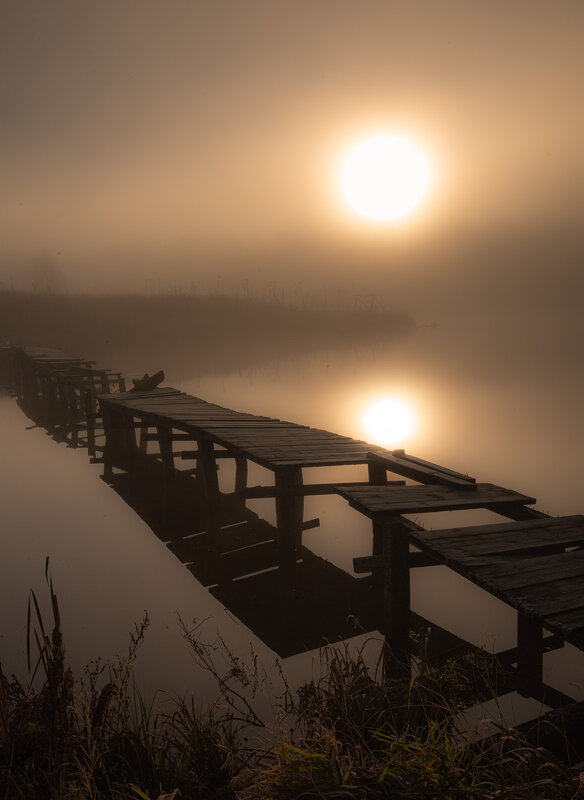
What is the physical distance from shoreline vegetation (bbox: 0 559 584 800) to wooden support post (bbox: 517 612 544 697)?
47 centimetres

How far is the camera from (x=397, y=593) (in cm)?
479

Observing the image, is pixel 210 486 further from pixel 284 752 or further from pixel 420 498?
pixel 284 752

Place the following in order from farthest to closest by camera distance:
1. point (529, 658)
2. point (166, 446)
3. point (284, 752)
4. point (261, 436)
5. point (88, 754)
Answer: point (166, 446)
point (261, 436)
point (529, 658)
point (88, 754)
point (284, 752)

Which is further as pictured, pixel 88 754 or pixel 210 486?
pixel 210 486

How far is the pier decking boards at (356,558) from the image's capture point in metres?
3.77

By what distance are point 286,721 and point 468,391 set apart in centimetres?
2763

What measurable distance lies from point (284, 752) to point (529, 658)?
264cm

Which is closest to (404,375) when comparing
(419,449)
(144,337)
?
(419,449)

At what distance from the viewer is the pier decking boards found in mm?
3768

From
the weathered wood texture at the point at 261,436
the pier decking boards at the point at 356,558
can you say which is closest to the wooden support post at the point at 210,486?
the pier decking boards at the point at 356,558

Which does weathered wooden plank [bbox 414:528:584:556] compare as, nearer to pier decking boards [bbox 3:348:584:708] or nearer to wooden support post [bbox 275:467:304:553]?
pier decking boards [bbox 3:348:584:708]

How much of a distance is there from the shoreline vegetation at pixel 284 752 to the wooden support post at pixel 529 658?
47 centimetres

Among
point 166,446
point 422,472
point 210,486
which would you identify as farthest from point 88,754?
point 166,446

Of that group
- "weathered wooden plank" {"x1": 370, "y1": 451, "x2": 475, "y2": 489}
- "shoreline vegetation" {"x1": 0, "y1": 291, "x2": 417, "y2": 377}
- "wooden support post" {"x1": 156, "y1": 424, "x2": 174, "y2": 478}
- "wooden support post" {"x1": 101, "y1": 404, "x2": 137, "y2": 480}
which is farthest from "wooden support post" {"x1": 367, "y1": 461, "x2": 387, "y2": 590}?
"shoreline vegetation" {"x1": 0, "y1": 291, "x2": 417, "y2": 377}
